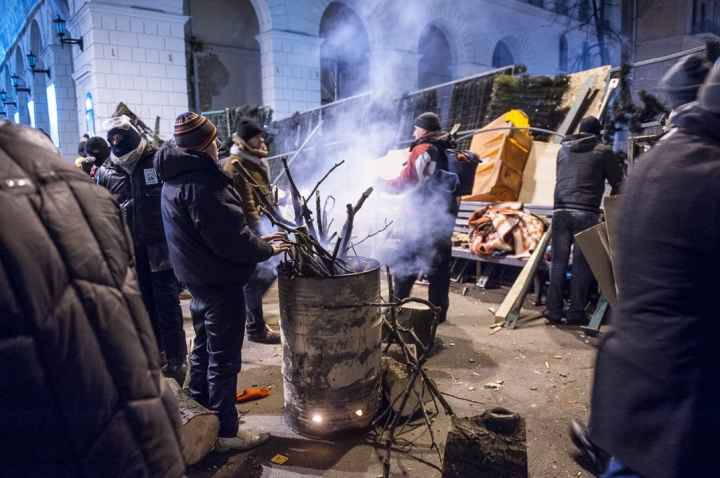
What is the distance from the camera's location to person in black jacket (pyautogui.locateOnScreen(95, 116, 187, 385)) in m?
4.14

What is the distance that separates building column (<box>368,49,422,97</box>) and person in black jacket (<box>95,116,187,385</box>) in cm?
1721

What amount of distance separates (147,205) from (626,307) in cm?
387

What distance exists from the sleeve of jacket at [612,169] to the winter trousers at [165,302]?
187 inches

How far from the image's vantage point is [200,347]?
340cm

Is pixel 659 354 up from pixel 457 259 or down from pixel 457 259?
up

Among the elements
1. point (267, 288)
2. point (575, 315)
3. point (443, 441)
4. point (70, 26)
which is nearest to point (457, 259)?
point (575, 315)

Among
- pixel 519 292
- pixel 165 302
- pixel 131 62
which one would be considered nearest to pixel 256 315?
pixel 165 302

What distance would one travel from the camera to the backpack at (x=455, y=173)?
535 cm

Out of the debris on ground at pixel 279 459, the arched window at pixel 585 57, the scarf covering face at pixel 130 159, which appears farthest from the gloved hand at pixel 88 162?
the arched window at pixel 585 57

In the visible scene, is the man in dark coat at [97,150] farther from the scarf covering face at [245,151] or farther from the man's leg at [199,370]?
the man's leg at [199,370]

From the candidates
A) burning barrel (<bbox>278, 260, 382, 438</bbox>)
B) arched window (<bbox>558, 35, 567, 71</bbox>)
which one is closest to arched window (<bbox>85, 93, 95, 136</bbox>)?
burning barrel (<bbox>278, 260, 382, 438</bbox>)

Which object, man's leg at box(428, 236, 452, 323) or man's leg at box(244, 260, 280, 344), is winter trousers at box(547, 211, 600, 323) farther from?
man's leg at box(244, 260, 280, 344)

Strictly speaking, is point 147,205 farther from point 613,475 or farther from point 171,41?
point 171,41

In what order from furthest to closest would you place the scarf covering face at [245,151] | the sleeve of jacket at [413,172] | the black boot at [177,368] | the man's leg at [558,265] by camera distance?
the man's leg at [558,265] < the sleeve of jacket at [413,172] < the scarf covering face at [245,151] < the black boot at [177,368]
